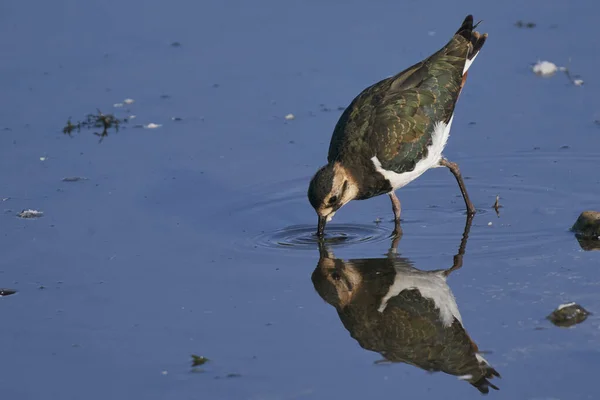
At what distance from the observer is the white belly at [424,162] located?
11117 millimetres

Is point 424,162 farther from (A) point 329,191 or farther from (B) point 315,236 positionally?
(B) point 315,236

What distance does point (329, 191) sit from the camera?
10.7 metres

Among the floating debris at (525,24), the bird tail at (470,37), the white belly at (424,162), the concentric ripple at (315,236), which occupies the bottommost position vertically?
the concentric ripple at (315,236)

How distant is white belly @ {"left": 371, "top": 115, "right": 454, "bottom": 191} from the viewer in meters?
11.1

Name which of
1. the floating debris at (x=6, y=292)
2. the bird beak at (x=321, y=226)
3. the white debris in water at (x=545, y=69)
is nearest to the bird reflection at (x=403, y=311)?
the bird beak at (x=321, y=226)

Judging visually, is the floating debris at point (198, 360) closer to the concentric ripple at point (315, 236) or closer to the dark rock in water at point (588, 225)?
the concentric ripple at point (315, 236)

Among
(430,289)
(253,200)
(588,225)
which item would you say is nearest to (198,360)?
(430,289)

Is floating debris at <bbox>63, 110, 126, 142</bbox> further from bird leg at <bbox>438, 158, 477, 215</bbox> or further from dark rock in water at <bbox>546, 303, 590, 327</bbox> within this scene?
dark rock in water at <bbox>546, 303, 590, 327</bbox>

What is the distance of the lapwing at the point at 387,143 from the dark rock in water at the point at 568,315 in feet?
8.70

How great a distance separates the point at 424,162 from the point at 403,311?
253 centimetres

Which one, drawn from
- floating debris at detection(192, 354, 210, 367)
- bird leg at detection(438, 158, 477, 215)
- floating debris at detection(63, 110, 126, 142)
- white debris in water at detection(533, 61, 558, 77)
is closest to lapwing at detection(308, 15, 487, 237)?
bird leg at detection(438, 158, 477, 215)

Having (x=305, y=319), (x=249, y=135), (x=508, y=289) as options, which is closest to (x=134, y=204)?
(x=249, y=135)

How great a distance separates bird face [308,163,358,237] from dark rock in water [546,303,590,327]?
2.79 meters

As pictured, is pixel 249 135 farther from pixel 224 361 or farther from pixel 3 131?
pixel 224 361
